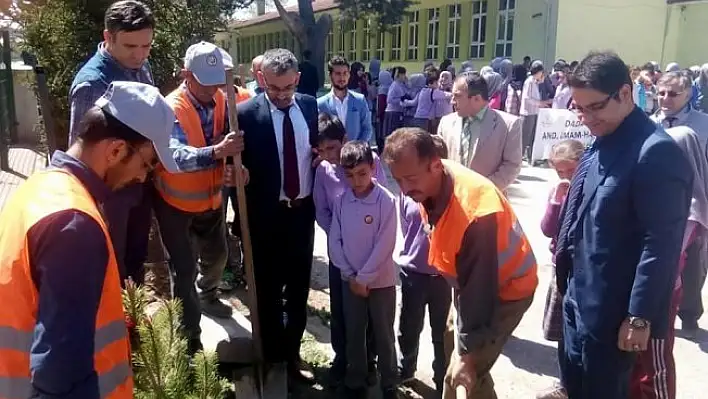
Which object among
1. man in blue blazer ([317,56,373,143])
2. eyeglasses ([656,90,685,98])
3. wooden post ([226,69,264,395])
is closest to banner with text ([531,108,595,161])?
man in blue blazer ([317,56,373,143])

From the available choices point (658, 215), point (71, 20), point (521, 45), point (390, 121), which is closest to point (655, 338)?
point (658, 215)

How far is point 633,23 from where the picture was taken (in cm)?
2000

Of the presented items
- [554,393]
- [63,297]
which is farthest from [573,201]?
[63,297]

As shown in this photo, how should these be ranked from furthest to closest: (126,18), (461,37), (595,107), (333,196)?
(461,37) < (333,196) < (126,18) < (595,107)

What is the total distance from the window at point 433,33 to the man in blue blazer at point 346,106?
70.8 ft

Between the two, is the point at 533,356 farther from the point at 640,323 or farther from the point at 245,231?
the point at 245,231

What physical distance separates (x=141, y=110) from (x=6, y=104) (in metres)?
9.53

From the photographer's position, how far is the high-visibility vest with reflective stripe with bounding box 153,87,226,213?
131 inches

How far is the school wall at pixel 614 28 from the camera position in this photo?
19172 mm

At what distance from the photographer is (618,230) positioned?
2.34 metres

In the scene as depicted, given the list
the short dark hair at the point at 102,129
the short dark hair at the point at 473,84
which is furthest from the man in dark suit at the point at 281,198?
the short dark hair at the point at 102,129

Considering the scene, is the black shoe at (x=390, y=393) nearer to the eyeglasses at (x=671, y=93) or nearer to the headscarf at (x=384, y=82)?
the eyeglasses at (x=671, y=93)

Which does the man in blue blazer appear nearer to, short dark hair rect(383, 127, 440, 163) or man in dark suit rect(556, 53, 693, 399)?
short dark hair rect(383, 127, 440, 163)

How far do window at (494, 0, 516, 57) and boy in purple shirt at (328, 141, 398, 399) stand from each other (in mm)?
19327
